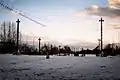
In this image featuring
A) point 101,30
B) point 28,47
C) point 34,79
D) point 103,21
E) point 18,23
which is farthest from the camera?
point 28,47

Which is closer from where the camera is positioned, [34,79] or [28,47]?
[34,79]

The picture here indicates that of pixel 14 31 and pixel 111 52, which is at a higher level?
pixel 14 31

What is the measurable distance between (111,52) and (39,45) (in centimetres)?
4023

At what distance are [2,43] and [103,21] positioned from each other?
35.9m

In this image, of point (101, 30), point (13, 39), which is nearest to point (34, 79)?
point (101, 30)

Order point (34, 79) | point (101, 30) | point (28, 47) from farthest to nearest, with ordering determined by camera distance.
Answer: point (28, 47), point (101, 30), point (34, 79)

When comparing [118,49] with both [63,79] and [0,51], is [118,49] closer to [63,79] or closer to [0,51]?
[0,51]

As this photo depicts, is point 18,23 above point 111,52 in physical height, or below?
above

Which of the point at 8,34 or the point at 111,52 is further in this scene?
the point at 8,34

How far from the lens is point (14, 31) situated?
344 ft

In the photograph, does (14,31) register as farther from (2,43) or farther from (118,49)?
(118,49)

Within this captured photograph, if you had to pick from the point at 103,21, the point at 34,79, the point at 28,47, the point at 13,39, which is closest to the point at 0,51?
the point at 13,39

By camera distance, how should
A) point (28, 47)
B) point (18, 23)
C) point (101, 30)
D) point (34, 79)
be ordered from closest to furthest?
1. point (34, 79)
2. point (101, 30)
3. point (18, 23)
4. point (28, 47)

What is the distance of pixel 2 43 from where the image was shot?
96250 millimetres
